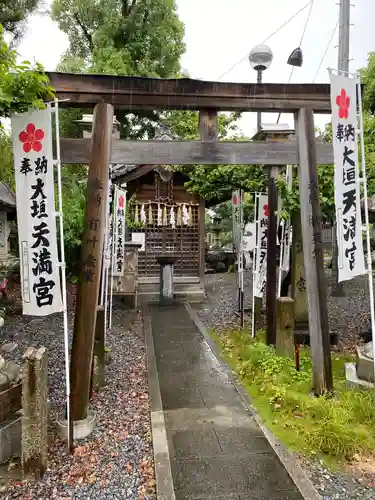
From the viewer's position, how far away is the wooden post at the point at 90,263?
441 centimetres

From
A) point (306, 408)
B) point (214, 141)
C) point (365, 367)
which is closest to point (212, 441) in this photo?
point (306, 408)

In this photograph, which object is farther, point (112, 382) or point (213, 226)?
point (213, 226)

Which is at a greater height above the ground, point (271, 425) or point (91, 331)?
point (91, 331)

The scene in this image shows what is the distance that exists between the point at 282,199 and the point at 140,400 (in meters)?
4.65

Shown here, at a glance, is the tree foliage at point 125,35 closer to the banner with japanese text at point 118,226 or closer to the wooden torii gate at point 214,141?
the banner with japanese text at point 118,226

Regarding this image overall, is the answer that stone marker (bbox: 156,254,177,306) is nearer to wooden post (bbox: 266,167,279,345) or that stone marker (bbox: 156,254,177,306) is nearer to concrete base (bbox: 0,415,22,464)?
wooden post (bbox: 266,167,279,345)

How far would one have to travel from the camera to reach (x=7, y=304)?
10281mm

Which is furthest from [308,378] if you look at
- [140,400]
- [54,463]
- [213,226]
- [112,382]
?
[213,226]

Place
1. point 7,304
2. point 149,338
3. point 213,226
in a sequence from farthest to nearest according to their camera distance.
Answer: point 213,226 < point 7,304 < point 149,338

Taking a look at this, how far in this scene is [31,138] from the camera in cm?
427

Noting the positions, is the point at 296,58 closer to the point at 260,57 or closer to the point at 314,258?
the point at 260,57

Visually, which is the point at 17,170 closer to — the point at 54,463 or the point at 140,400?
the point at 54,463

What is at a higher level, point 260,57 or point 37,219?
point 260,57

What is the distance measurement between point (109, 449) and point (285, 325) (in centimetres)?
366
